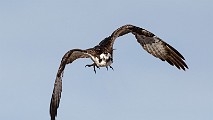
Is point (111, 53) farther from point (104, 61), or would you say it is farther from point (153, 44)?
point (153, 44)

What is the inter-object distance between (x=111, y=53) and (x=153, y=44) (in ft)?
10.1

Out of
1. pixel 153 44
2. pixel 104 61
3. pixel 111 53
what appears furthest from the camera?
pixel 153 44

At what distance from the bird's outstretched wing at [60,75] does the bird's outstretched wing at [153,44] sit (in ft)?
3.77

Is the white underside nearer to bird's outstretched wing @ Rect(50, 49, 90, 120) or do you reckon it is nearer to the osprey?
the osprey

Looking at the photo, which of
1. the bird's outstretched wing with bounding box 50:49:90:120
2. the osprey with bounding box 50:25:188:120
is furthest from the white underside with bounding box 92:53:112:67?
the bird's outstretched wing with bounding box 50:49:90:120

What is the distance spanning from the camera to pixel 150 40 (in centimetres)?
3312

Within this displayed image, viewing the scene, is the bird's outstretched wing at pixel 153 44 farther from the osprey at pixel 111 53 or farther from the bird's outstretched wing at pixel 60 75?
the bird's outstretched wing at pixel 60 75

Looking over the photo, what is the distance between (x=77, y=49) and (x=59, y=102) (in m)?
2.59

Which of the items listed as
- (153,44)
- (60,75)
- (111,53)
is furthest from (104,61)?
(153,44)

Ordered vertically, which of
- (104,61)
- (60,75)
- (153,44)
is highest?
(153,44)

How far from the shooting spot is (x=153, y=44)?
1302 inches

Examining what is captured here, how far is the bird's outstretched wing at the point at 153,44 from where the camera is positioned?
105 ft

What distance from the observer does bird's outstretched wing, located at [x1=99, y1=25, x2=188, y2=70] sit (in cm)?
3212

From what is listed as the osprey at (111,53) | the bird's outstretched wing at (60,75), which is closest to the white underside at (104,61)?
the osprey at (111,53)
